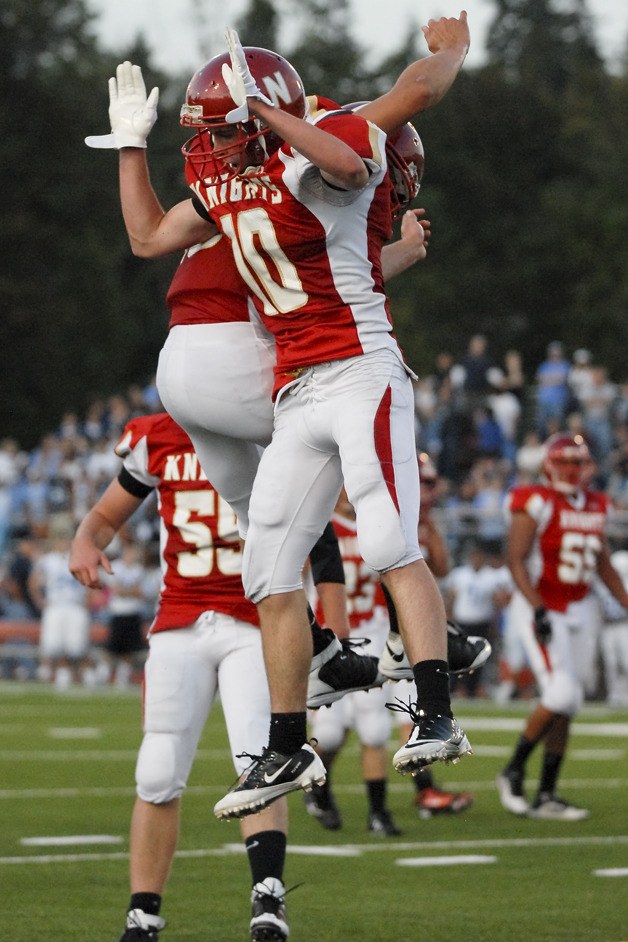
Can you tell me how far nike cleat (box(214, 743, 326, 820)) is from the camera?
207 inches

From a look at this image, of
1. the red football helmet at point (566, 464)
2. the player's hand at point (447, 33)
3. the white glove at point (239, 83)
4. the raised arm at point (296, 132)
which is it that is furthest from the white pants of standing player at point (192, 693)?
the red football helmet at point (566, 464)

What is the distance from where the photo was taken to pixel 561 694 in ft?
33.5

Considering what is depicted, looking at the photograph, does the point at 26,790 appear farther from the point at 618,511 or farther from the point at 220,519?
the point at 618,511

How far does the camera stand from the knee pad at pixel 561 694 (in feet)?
33.4

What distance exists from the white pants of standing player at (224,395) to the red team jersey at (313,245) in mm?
229

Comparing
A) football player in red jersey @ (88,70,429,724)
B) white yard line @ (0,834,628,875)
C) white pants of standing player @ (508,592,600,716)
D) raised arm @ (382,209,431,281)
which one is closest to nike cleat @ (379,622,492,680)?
football player in red jersey @ (88,70,429,724)

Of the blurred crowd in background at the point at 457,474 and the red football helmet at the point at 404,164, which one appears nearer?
the red football helmet at the point at 404,164

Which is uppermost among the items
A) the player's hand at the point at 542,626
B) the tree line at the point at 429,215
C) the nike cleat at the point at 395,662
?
the tree line at the point at 429,215

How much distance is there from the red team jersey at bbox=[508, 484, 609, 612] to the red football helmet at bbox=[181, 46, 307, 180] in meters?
5.58

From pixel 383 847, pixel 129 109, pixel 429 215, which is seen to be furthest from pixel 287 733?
pixel 429 215

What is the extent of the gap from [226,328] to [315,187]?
72cm

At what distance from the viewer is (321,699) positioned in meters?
5.77

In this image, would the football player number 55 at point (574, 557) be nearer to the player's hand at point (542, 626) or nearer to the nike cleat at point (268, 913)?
the player's hand at point (542, 626)

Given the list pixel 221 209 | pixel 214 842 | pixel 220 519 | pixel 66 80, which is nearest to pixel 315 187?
pixel 221 209
